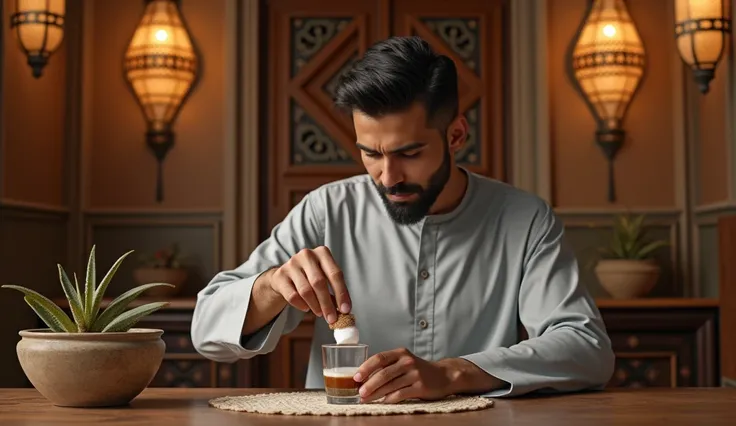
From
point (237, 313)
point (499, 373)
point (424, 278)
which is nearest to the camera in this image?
point (499, 373)

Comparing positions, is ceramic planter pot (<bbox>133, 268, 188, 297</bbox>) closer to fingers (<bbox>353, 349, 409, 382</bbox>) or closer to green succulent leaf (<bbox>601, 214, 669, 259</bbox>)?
green succulent leaf (<bbox>601, 214, 669, 259</bbox>)

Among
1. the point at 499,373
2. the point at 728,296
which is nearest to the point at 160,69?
the point at 728,296

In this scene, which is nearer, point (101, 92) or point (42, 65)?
point (42, 65)

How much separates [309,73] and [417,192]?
264 centimetres

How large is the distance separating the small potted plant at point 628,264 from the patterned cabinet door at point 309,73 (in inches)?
51.6

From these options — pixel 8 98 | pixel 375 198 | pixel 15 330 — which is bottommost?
pixel 15 330

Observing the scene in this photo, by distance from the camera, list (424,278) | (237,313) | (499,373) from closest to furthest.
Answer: (499,373) → (237,313) → (424,278)

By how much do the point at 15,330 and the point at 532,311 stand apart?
2.53 meters

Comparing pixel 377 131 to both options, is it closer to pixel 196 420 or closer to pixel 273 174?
pixel 196 420

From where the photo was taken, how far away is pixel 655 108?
15.4 feet

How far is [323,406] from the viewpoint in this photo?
173 cm

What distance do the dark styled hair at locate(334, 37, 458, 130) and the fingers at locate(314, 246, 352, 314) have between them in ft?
1.41

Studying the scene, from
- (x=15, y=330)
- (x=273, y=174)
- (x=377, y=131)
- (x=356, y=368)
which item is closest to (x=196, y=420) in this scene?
(x=356, y=368)

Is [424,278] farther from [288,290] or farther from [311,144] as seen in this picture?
[311,144]
